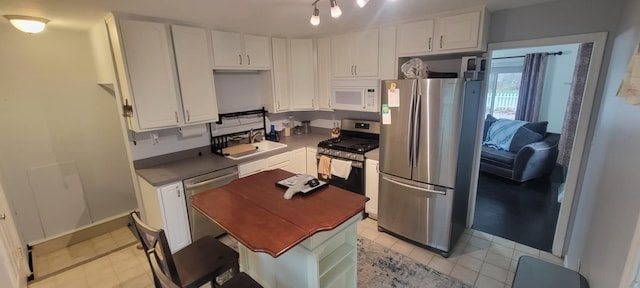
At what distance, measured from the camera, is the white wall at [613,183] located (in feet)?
3.82

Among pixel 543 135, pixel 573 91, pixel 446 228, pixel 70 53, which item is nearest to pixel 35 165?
pixel 70 53

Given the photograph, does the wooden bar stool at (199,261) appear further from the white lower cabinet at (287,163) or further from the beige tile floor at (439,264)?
the white lower cabinet at (287,163)

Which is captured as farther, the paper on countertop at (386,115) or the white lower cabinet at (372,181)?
the white lower cabinet at (372,181)

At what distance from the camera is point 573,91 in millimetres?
3801

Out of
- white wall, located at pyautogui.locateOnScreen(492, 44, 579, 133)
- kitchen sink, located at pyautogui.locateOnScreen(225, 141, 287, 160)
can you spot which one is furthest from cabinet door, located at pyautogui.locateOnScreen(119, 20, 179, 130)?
white wall, located at pyautogui.locateOnScreen(492, 44, 579, 133)

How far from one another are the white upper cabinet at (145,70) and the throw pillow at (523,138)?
5167mm

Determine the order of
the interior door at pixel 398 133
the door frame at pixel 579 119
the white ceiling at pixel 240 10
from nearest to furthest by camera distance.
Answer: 1. the white ceiling at pixel 240 10
2. the door frame at pixel 579 119
3. the interior door at pixel 398 133

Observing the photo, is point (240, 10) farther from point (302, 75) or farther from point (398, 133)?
point (398, 133)

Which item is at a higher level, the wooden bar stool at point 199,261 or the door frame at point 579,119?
the door frame at point 579,119

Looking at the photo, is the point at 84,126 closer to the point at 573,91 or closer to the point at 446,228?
the point at 446,228

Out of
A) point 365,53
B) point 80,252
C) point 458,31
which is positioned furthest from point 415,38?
point 80,252

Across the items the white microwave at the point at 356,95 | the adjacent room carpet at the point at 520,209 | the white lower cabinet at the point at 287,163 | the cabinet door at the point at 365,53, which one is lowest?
the adjacent room carpet at the point at 520,209

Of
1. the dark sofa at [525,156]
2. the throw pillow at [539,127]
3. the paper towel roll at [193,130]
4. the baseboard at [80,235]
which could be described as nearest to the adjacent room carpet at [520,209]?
the dark sofa at [525,156]

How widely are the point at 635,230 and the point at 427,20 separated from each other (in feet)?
7.63
